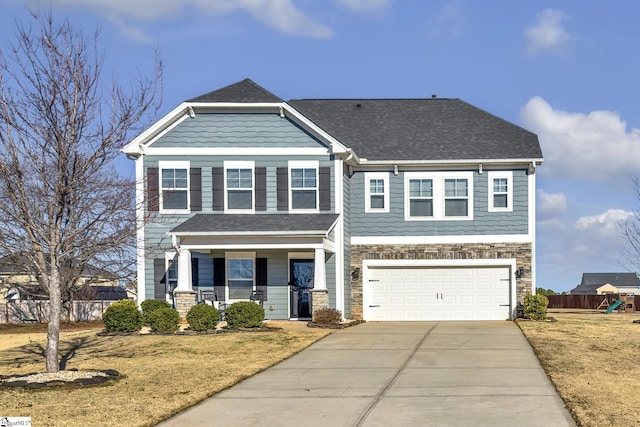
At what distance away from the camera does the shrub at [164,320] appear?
22.2 m

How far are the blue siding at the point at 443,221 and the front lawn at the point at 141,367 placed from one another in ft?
21.1

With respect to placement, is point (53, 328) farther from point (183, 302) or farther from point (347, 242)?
point (347, 242)

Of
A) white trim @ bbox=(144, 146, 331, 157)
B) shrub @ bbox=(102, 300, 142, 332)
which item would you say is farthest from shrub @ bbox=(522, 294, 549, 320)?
shrub @ bbox=(102, 300, 142, 332)

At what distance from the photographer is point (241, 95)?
2634cm

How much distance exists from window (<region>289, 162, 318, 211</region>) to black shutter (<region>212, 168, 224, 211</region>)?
7.28 feet

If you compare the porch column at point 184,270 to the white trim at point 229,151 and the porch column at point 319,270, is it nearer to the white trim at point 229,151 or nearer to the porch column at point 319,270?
the white trim at point 229,151

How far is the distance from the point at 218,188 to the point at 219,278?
9.47 feet

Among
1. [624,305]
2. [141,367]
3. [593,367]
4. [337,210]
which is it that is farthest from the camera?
[624,305]

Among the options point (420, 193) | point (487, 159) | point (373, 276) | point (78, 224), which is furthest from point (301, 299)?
point (78, 224)

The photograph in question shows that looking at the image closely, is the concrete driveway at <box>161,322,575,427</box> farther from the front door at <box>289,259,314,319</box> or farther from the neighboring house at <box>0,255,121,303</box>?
the front door at <box>289,259,314,319</box>

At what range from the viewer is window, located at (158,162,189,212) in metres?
26.1

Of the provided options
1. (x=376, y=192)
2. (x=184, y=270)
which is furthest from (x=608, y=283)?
(x=184, y=270)

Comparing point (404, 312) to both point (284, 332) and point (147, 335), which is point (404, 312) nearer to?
point (284, 332)

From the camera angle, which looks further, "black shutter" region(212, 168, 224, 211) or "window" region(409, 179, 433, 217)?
"window" region(409, 179, 433, 217)
